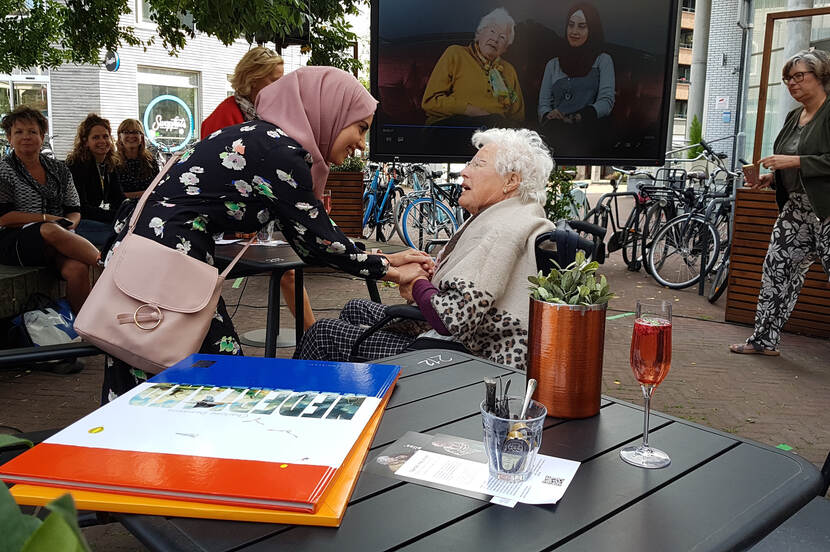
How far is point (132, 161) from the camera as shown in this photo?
635 cm

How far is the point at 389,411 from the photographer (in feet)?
4.88

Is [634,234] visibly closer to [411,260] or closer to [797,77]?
[797,77]

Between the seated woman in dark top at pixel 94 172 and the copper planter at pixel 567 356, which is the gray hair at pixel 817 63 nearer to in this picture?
the copper planter at pixel 567 356

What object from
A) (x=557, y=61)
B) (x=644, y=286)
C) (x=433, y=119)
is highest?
(x=557, y=61)

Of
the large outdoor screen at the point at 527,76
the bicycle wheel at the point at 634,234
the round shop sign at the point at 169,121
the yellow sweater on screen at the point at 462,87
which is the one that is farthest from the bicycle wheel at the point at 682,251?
the round shop sign at the point at 169,121

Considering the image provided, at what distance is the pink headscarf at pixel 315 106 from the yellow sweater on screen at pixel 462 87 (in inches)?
78.2

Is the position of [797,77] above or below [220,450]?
above

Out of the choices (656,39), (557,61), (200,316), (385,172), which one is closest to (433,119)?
(557,61)

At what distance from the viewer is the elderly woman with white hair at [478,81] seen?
4.31 meters

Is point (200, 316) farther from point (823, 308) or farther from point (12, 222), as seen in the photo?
point (823, 308)

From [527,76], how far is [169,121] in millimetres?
18919

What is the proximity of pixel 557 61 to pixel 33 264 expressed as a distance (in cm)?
348

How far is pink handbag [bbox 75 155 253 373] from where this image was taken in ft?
6.42

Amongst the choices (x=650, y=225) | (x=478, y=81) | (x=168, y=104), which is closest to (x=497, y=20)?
(x=478, y=81)
